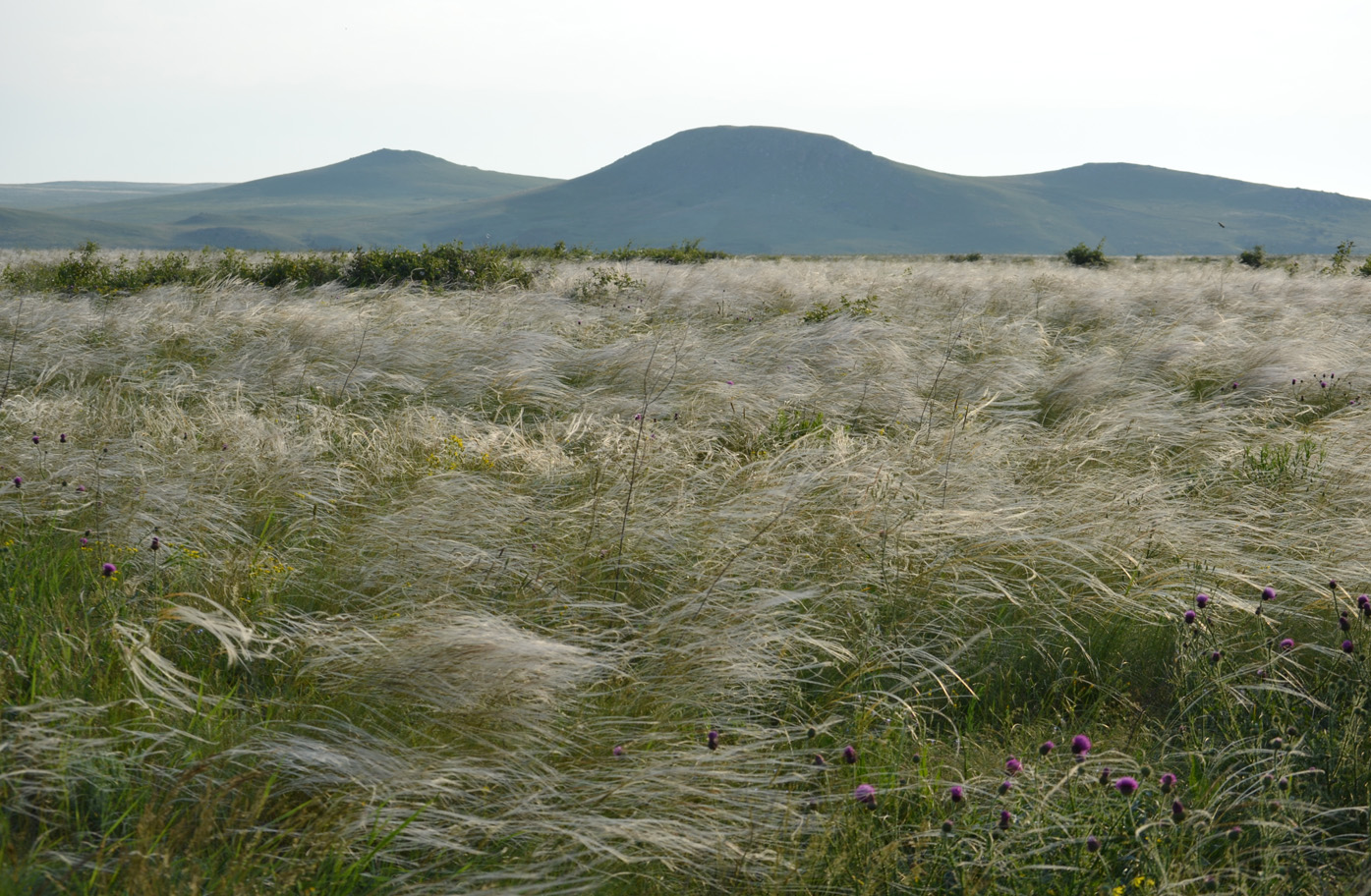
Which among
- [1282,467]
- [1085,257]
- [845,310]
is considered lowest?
[1282,467]

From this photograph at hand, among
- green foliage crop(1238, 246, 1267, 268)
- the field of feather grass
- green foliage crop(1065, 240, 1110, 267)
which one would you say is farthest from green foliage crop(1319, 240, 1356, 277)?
the field of feather grass

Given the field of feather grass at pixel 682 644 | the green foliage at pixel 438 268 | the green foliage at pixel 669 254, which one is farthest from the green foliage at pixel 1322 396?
the green foliage at pixel 669 254

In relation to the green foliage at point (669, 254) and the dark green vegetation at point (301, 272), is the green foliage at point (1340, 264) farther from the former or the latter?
the dark green vegetation at point (301, 272)

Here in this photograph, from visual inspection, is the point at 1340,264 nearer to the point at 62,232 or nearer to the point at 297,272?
the point at 297,272

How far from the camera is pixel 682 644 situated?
7.59 ft

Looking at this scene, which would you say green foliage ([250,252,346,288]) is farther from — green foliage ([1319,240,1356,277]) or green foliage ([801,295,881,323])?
green foliage ([1319,240,1356,277])

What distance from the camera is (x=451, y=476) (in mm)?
3439

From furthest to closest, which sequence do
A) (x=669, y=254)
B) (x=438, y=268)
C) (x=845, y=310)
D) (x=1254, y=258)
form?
(x=1254, y=258), (x=669, y=254), (x=438, y=268), (x=845, y=310)

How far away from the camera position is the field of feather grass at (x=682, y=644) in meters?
1.62

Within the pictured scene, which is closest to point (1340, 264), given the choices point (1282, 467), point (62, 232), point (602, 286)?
point (602, 286)

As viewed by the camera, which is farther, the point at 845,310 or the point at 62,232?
the point at 62,232

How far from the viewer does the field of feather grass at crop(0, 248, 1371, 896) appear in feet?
5.31

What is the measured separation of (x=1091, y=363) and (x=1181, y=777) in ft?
14.0

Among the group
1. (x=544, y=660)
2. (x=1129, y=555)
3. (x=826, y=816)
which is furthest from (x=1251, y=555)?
(x=544, y=660)
